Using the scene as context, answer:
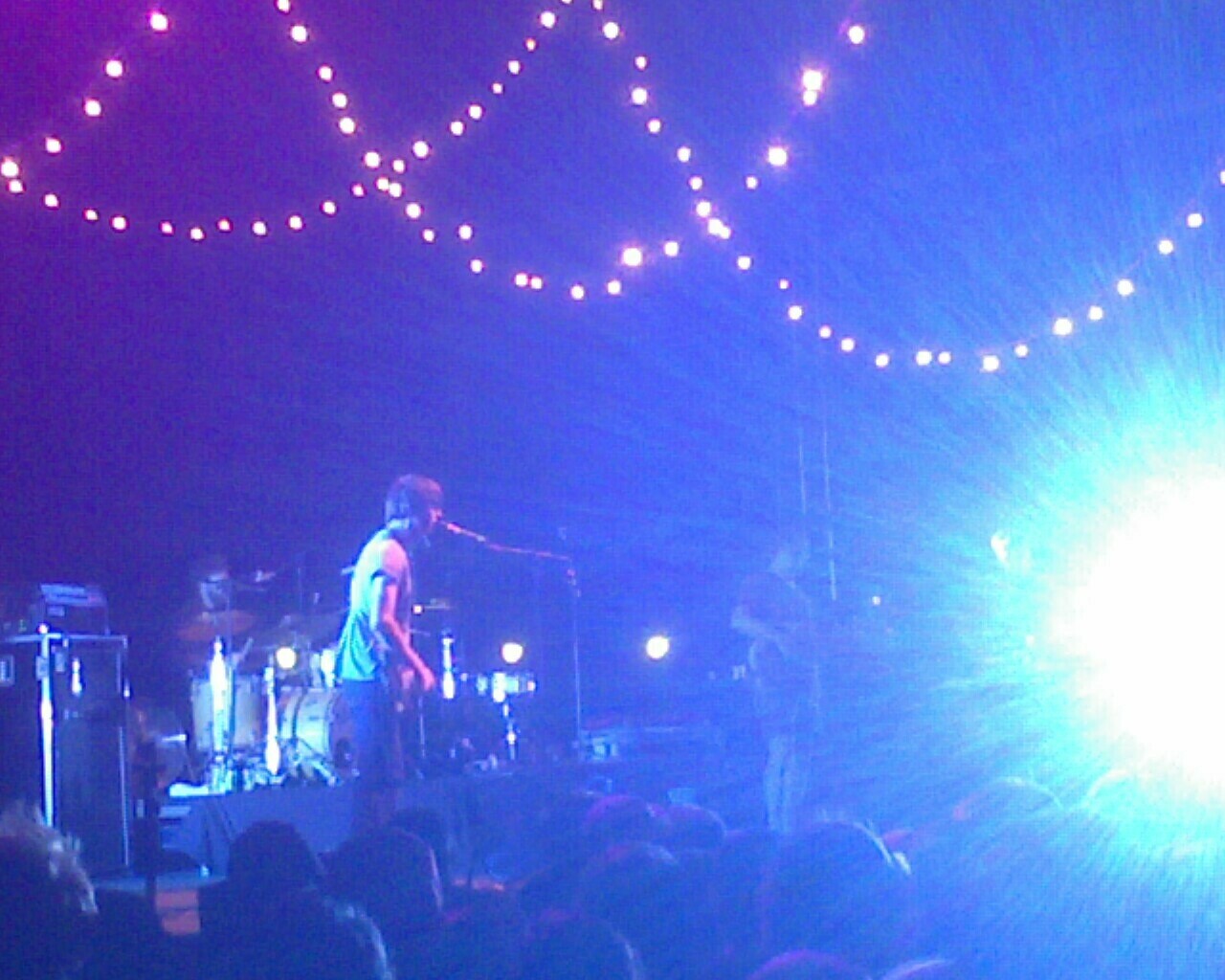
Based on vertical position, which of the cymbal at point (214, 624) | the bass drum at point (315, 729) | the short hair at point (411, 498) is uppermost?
the short hair at point (411, 498)

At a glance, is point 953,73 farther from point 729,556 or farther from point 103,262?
point 729,556

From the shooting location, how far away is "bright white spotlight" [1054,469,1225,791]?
7.20 meters

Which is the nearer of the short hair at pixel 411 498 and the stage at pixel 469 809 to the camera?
the short hair at pixel 411 498

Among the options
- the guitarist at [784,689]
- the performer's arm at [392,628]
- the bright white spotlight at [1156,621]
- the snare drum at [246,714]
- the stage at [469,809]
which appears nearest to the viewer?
the performer's arm at [392,628]

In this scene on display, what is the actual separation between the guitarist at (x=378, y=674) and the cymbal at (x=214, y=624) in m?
4.28

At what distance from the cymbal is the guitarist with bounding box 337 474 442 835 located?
4.28 metres

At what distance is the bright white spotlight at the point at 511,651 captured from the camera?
36.6ft

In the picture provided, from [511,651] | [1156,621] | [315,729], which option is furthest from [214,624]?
[1156,621]

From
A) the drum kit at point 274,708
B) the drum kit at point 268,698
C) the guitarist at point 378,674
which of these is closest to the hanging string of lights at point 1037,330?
the drum kit at point 274,708

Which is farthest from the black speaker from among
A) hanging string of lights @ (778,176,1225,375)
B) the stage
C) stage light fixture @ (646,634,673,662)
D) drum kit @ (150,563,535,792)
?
stage light fixture @ (646,634,673,662)

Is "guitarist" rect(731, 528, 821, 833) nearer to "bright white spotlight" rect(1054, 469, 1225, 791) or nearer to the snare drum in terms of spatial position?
"bright white spotlight" rect(1054, 469, 1225, 791)

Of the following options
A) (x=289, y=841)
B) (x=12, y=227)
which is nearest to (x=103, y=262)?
(x=12, y=227)

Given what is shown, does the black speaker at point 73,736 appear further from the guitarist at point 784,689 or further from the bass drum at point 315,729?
the guitarist at point 784,689

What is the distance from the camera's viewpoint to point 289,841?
3598 mm
